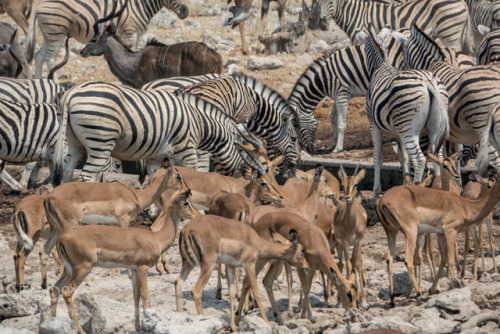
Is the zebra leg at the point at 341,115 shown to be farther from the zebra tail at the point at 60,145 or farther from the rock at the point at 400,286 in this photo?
the rock at the point at 400,286

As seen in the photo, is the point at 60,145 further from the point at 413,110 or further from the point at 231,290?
the point at 413,110

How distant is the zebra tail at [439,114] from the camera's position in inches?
458

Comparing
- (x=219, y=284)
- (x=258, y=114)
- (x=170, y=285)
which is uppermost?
(x=258, y=114)

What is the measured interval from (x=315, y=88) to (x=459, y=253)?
5.97 m

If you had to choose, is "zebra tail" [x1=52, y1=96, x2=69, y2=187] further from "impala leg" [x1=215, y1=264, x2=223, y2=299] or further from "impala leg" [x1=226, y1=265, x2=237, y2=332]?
"impala leg" [x1=226, y1=265, x2=237, y2=332]

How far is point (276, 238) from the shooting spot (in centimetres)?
818

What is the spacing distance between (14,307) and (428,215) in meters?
3.46

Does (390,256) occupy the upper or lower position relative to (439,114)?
lower

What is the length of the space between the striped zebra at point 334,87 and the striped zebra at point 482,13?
14.1ft

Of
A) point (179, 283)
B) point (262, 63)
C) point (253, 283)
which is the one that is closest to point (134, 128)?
point (179, 283)

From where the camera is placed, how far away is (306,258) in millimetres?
Result: 8148

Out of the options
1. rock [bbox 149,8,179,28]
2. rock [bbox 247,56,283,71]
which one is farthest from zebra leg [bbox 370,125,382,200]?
rock [bbox 149,8,179,28]

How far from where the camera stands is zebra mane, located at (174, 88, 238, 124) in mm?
12633

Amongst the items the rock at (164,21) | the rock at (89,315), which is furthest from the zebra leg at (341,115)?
the rock at (164,21)
